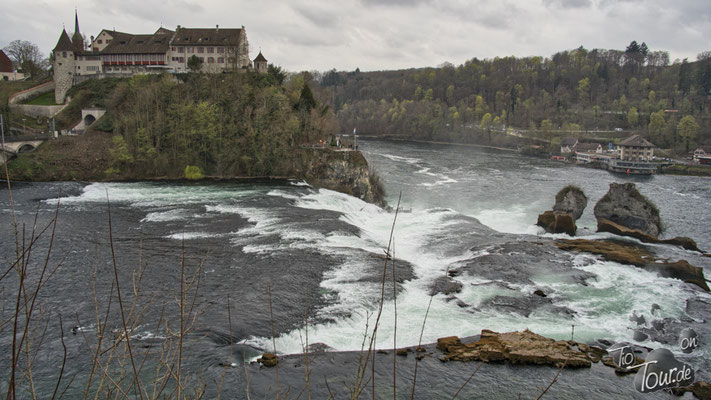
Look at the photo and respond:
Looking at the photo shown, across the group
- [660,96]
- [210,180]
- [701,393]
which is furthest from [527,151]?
[701,393]

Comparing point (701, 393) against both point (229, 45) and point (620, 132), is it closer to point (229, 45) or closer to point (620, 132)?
point (229, 45)

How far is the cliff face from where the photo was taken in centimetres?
4488

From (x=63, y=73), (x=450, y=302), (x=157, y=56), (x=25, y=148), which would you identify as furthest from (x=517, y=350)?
(x=63, y=73)

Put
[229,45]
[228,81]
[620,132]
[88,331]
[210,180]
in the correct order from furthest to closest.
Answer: [620,132]
[229,45]
[228,81]
[210,180]
[88,331]

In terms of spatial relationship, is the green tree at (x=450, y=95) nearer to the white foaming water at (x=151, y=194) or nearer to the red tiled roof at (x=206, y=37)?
the red tiled roof at (x=206, y=37)

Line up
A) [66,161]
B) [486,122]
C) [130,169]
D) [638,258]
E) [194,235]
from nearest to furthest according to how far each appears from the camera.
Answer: [638,258]
[194,235]
[66,161]
[130,169]
[486,122]

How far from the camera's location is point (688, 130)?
8712cm

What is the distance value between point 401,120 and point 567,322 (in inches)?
4225

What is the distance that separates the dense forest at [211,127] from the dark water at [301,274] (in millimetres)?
7679

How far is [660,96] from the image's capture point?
12381 cm

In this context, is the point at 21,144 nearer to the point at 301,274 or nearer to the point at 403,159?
the point at 301,274

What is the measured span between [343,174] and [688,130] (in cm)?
7375

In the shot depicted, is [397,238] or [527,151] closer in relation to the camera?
[397,238]

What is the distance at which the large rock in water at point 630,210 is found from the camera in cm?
3425
